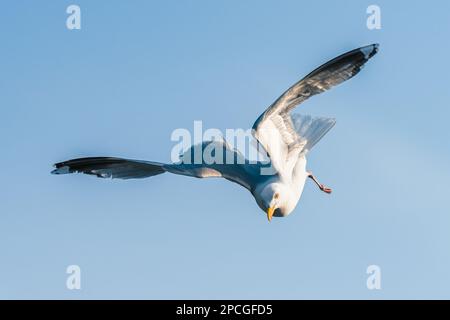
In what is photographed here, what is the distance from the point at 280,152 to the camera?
497 inches

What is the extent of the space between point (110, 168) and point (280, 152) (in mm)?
2677

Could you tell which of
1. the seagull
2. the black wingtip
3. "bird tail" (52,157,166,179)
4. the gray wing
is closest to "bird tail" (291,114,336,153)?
the seagull

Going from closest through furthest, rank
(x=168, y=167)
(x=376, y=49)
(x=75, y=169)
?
(x=376, y=49) → (x=168, y=167) → (x=75, y=169)

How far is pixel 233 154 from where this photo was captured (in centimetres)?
1255

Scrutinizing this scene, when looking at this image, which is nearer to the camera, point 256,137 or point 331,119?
point 256,137

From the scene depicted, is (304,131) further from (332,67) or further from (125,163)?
(125,163)

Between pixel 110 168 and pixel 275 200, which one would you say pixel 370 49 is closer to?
pixel 275 200

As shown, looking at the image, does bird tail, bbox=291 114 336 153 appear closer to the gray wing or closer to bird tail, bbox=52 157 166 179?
the gray wing

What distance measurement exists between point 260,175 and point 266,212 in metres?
0.54

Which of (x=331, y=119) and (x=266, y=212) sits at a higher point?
(x=331, y=119)

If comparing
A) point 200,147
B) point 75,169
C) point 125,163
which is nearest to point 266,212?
point 200,147

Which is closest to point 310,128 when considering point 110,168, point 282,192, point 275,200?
point 282,192

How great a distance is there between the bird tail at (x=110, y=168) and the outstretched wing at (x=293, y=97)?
172 cm

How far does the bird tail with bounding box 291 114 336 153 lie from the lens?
13.1m
